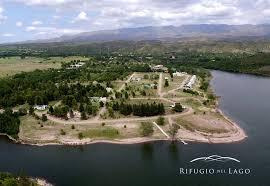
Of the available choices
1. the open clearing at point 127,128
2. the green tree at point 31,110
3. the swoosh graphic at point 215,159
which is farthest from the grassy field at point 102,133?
the green tree at point 31,110

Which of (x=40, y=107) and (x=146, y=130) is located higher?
(x=40, y=107)

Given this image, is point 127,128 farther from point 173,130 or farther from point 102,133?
point 173,130

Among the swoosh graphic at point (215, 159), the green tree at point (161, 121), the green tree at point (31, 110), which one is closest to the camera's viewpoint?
the swoosh graphic at point (215, 159)

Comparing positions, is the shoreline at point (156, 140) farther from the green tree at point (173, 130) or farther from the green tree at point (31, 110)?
the green tree at point (31, 110)

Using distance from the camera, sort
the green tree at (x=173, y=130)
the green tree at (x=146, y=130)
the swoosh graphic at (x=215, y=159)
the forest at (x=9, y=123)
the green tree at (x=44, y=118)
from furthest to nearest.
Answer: the green tree at (x=44, y=118)
the forest at (x=9, y=123)
the green tree at (x=146, y=130)
the green tree at (x=173, y=130)
the swoosh graphic at (x=215, y=159)

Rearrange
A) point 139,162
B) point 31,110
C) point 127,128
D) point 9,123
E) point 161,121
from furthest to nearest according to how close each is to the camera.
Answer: point 31,110
point 9,123
point 161,121
point 127,128
point 139,162

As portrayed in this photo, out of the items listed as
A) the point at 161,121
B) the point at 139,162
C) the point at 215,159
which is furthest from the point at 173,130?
the point at 139,162

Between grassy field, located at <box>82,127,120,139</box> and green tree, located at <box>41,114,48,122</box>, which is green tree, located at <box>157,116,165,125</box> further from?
green tree, located at <box>41,114,48,122</box>

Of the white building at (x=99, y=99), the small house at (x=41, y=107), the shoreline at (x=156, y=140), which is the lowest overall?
the shoreline at (x=156, y=140)

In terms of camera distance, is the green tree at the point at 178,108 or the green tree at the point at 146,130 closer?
the green tree at the point at 146,130
